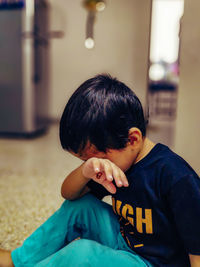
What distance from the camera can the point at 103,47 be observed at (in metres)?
3.13

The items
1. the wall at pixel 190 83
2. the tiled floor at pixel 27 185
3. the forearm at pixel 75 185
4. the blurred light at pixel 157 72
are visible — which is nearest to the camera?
the forearm at pixel 75 185

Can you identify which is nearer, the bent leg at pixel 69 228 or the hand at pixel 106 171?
the hand at pixel 106 171

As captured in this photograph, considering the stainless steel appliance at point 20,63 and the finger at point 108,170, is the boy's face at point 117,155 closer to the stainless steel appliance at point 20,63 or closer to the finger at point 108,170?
the finger at point 108,170

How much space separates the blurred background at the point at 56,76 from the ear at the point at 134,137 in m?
0.16

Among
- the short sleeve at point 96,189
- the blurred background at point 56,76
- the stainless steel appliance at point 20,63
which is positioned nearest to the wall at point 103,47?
the blurred background at point 56,76

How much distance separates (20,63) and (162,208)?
6.98 ft

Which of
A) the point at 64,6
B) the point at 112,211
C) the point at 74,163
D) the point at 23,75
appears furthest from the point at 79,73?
the point at 112,211

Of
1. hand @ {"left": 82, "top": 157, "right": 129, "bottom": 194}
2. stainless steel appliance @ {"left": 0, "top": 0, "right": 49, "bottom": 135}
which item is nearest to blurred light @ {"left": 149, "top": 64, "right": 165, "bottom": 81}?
stainless steel appliance @ {"left": 0, "top": 0, "right": 49, "bottom": 135}

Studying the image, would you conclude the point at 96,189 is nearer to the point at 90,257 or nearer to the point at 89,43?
the point at 90,257

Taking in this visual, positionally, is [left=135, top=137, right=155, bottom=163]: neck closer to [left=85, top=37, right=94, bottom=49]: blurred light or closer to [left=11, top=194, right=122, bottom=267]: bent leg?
[left=11, top=194, right=122, bottom=267]: bent leg

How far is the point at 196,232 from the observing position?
1.38 feet

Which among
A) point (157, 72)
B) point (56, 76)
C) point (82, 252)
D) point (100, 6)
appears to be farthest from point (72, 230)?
point (157, 72)

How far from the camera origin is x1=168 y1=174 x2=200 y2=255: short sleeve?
42cm

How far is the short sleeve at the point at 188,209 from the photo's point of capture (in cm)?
42
